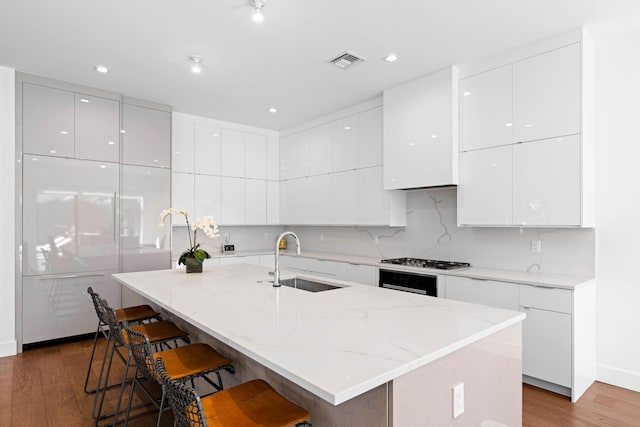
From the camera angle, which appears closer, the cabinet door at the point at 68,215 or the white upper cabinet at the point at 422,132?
the white upper cabinet at the point at 422,132

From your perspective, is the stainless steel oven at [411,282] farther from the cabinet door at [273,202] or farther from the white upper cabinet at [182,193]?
the white upper cabinet at [182,193]

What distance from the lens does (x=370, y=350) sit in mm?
1298

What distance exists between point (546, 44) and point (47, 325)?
5.25 m

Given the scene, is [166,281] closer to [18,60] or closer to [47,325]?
[47,325]

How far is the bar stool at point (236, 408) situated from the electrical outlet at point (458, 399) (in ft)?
1.90

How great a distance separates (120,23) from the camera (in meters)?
2.68

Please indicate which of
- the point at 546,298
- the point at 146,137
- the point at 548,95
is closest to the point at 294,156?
the point at 146,137

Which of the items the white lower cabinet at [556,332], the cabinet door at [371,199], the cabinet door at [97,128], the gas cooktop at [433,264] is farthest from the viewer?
the cabinet door at [371,199]

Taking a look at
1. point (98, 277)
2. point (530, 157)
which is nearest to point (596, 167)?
point (530, 157)

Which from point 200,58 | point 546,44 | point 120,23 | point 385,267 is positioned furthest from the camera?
point 385,267

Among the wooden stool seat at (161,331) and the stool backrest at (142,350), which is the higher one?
the stool backrest at (142,350)

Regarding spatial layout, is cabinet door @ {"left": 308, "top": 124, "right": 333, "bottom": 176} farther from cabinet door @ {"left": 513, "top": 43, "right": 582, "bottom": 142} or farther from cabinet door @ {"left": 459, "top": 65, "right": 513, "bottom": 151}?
cabinet door @ {"left": 513, "top": 43, "right": 582, "bottom": 142}

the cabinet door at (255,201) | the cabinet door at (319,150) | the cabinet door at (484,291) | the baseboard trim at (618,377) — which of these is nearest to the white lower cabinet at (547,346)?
the cabinet door at (484,291)

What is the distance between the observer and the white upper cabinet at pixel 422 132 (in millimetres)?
3477
